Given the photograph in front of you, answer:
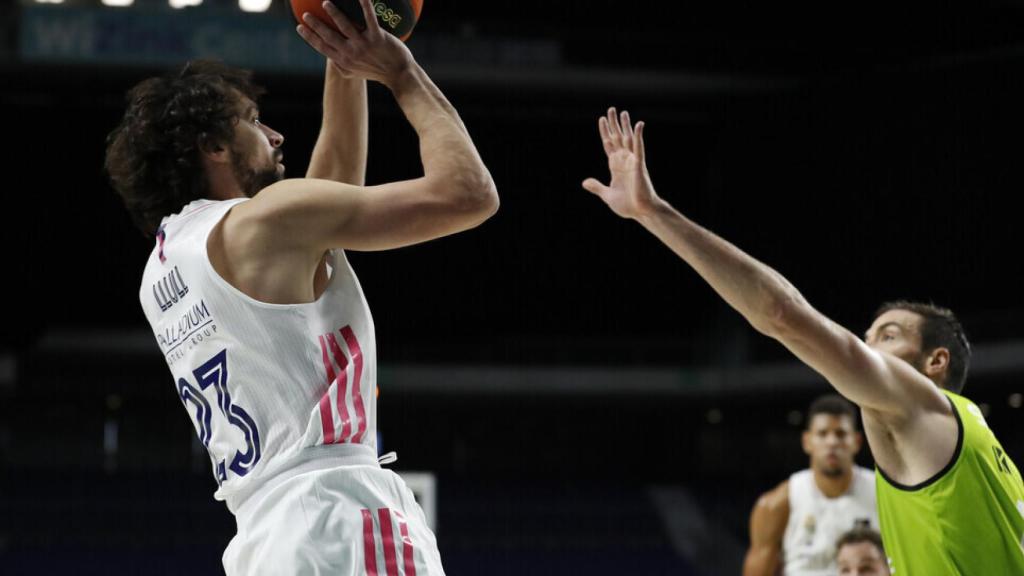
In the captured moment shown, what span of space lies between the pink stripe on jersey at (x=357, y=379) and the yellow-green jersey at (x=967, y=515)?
1591 millimetres

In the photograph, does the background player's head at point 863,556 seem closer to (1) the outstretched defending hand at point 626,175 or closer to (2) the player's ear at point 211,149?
(1) the outstretched defending hand at point 626,175

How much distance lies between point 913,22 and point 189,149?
1292 centimetres

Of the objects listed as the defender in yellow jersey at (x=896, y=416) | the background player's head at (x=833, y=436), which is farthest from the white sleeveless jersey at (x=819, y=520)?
the defender in yellow jersey at (x=896, y=416)

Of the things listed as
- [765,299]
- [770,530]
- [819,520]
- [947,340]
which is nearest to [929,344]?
[947,340]

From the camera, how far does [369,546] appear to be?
2.07 metres

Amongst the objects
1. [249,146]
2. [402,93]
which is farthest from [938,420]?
[249,146]

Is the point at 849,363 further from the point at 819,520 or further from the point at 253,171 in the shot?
the point at 819,520

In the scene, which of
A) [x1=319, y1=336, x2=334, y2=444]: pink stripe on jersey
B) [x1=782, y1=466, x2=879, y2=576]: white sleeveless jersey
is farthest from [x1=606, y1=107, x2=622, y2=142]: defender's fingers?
[x1=782, y1=466, x2=879, y2=576]: white sleeveless jersey

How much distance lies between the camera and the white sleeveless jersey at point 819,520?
6730 millimetres

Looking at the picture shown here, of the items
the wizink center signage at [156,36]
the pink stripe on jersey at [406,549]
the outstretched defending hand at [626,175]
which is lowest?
the pink stripe on jersey at [406,549]

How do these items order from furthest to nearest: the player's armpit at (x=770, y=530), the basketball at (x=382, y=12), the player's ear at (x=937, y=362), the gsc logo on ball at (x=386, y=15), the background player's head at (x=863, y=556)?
the player's armpit at (x=770, y=530), the background player's head at (x=863, y=556), the player's ear at (x=937, y=362), the gsc logo on ball at (x=386, y=15), the basketball at (x=382, y=12)

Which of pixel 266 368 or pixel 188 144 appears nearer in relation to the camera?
pixel 266 368

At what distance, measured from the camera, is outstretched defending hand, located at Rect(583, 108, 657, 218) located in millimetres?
2760

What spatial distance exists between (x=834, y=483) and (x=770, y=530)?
0.49m
